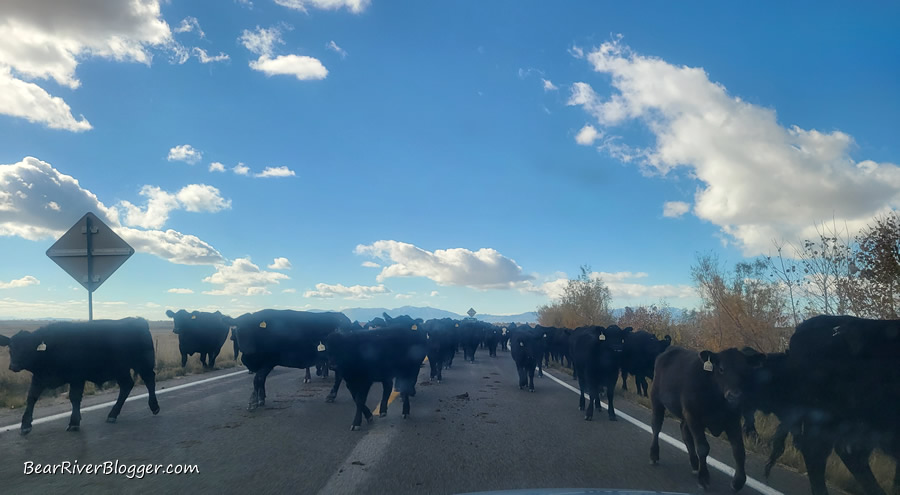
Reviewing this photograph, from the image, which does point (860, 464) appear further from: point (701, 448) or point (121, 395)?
point (121, 395)

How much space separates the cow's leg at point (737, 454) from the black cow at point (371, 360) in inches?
214

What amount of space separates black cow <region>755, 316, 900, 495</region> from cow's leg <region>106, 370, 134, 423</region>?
942 centimetres

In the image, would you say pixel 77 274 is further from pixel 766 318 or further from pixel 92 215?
pixel 766 318

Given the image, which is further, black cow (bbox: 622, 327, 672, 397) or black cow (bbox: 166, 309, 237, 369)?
black cow (bbox: 166, 309, 237, 369)

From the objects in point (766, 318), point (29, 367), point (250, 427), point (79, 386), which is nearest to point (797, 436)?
point (250, 427)

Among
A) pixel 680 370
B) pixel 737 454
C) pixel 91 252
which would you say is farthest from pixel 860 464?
pixel 91 252

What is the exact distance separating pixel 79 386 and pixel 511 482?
709 cm

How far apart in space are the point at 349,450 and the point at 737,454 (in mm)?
4636

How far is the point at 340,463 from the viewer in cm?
673

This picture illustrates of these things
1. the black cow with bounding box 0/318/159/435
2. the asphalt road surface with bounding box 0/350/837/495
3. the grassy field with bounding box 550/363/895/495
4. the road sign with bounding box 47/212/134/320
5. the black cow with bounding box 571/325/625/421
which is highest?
the road sign with bounding box 47/212/134/320

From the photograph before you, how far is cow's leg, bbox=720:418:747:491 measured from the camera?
581cm

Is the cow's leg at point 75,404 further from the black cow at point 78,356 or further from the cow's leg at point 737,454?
the cow's leg at point 737,454

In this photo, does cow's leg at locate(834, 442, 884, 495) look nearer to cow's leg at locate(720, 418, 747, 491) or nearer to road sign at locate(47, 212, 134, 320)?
cow's leg at locate(720, 418, 747, 491)

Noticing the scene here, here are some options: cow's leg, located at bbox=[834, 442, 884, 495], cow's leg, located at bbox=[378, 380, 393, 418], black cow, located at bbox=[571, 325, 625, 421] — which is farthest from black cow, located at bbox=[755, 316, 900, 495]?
cow's leg, located at bbox=[378, 380, 393, 418]
